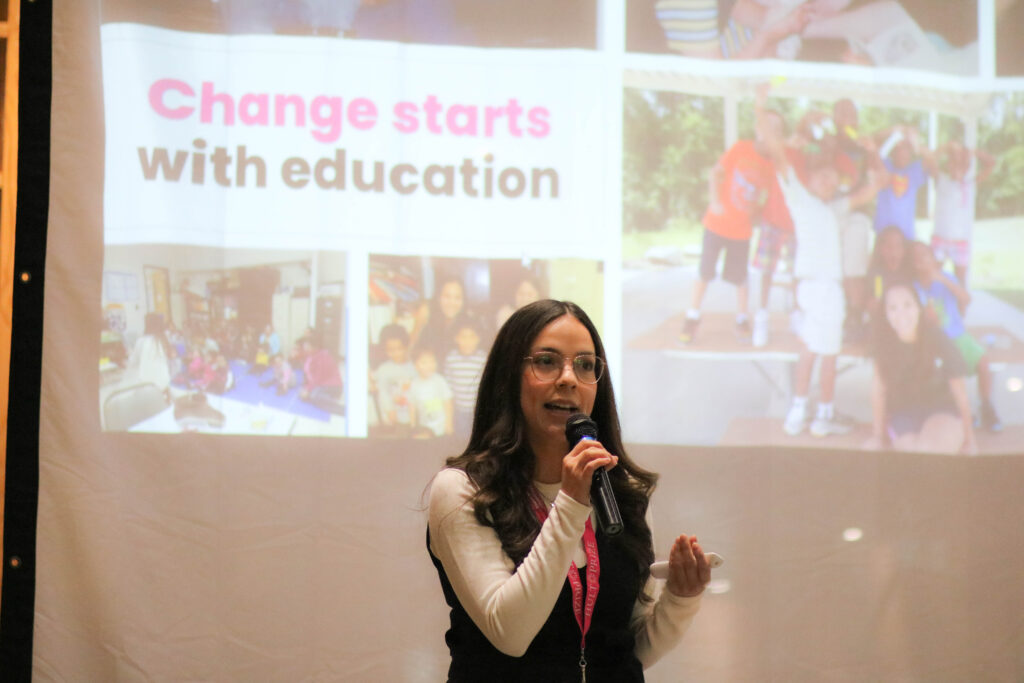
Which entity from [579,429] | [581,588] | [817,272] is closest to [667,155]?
[817,272]

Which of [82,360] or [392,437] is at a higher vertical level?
[82,360]

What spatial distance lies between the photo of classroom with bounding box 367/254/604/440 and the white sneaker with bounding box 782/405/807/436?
26.3 inches

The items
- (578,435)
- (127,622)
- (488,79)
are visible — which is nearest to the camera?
(578,435)

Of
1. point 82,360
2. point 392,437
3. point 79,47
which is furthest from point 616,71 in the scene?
point 82,360

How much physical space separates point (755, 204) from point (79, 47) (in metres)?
2.14

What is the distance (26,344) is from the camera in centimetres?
283

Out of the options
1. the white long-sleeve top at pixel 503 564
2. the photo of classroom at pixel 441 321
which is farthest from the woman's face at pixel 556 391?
the photo of classroom at pixel 441 321

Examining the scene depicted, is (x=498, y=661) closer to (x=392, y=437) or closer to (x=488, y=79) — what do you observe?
(x=392, y=437)

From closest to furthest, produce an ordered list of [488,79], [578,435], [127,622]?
[578,435] → [127,622] → [488,79]

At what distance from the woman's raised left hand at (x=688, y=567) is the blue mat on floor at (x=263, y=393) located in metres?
1.53

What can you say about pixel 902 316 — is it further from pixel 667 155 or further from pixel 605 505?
pixel 605 505

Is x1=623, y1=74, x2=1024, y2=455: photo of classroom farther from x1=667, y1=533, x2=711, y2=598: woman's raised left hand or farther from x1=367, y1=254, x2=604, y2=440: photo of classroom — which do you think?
x1=667, y1=533, x2=711, y2=598: woman's raised left hand

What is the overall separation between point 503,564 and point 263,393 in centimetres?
154

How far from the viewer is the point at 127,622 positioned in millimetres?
2754
